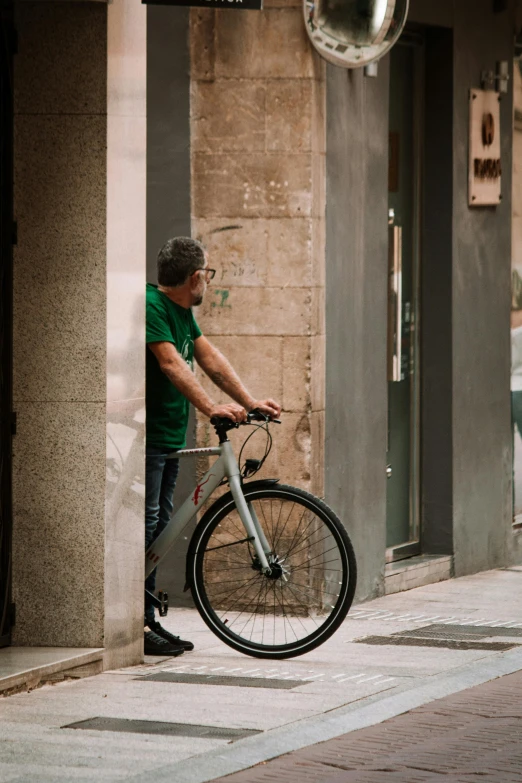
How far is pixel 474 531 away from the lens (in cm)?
1214

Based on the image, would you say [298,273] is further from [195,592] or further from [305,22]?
[195,592]

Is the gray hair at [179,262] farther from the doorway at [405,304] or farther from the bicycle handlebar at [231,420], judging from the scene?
the doorway at [405,304]

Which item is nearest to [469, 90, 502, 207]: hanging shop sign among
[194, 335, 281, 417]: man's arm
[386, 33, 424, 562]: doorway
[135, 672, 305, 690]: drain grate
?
[386, 33, 424, 562]: doorway

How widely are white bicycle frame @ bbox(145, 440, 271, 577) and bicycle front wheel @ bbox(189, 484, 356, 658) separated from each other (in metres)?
0.04

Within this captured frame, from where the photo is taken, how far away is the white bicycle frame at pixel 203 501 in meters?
8.31

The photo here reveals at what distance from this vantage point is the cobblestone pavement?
5.97 meters

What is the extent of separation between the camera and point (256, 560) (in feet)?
27.5

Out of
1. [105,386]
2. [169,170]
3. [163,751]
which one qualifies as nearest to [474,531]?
[169,170]

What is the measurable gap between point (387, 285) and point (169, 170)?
1731 millimetres

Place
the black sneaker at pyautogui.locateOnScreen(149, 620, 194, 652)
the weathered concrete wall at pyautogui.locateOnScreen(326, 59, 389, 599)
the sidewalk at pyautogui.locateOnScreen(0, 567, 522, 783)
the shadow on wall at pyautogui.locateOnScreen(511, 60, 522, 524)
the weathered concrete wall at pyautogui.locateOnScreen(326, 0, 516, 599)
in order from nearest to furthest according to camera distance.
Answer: the sidewalk at pyautogui.locateOnScreen(0, 567, 522, 783) → the black sneaker at pyautogui.locateOnScreen(149, 620, 194, 652) → the weathered concrete wall at pyautogui.locateOnScreen(326, 59, 389, 599) → the weathered concrete wall at pyautogui.locateOnScreen(326, 0, 516, 599) → the shadow on wall at pyautogui.locateOnScreen(511, 60, 522, 524)

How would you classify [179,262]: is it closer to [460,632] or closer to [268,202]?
[268,202]

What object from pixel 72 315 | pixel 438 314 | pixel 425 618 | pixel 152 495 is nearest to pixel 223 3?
pixel 72 315

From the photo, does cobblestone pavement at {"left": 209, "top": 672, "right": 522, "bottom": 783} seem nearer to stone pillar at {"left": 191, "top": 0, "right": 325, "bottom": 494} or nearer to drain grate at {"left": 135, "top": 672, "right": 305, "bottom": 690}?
drain grate at {"left": 135, "top": 672, "right": 305, "bottom": 690}

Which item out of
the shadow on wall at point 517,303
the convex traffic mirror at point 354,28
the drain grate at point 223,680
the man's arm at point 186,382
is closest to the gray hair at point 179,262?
the man's arm at point 186,382
